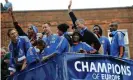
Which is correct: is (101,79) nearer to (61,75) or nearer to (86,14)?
(61,75)

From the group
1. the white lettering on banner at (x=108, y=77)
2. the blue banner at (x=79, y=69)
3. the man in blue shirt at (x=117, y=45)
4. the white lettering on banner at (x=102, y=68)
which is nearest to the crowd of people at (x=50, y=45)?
the man in blue shirt at (x=117, y=45)

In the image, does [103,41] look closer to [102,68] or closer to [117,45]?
[117,45]

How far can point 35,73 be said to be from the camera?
988 cm

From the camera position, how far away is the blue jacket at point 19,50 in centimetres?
1008

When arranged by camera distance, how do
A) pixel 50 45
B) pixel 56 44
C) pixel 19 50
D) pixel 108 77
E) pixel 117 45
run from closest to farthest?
pixel 108 77 < pixel 19 50 < pixel 56 44 < pixel 50 45 < pixel 117 45

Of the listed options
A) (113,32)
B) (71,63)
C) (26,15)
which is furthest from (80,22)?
(26,15)

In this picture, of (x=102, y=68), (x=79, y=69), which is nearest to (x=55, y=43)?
(x=79, y=69)

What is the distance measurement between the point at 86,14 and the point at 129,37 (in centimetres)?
327

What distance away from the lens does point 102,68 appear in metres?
9.87

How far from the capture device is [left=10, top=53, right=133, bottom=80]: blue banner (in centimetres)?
940

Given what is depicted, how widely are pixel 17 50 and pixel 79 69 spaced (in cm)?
147

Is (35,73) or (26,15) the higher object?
(26,15)

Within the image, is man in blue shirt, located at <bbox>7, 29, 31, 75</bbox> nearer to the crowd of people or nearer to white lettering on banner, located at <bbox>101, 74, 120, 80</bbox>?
the crowd of people

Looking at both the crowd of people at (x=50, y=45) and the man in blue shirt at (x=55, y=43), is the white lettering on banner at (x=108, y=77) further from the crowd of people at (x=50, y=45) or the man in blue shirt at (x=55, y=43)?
the man in blue shirt at (x=55, y=43)
